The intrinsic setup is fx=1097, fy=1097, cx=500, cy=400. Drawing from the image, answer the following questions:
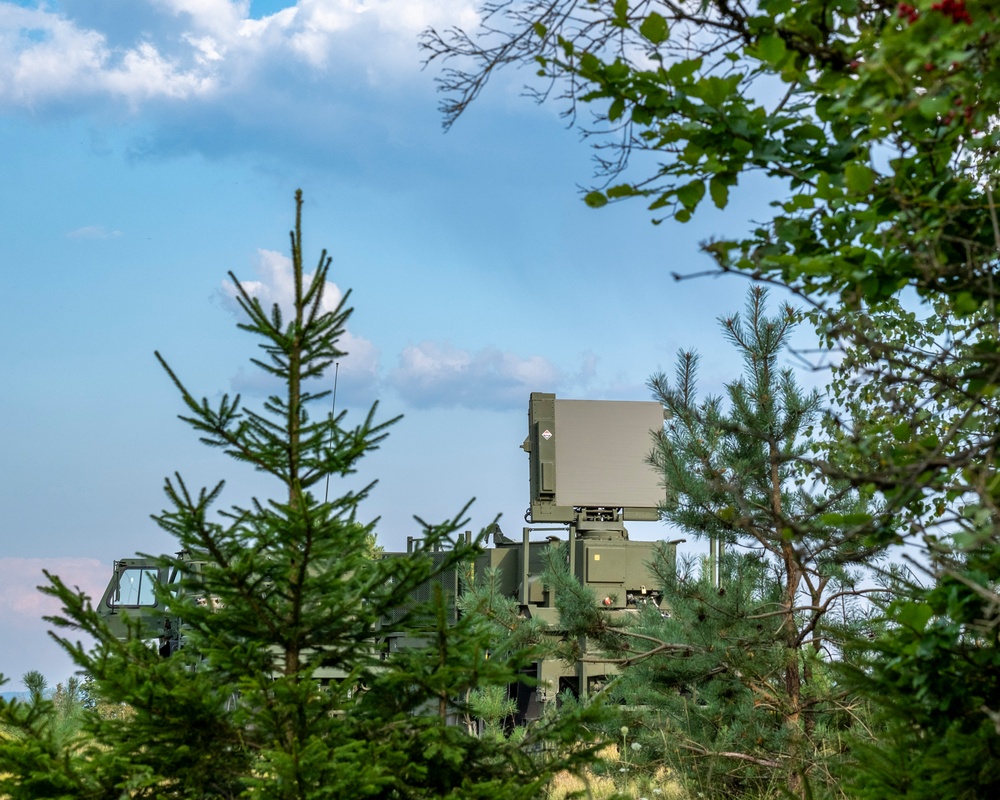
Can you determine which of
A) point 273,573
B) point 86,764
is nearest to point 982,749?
point 273,573

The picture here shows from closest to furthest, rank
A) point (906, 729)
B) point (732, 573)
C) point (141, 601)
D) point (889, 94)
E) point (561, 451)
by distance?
point (889, 94) → point (906, 729) → point (732, 573) → point (141, 601) → point (561, 451)

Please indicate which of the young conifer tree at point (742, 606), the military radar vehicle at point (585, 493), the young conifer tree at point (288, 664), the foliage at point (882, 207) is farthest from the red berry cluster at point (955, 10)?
the military radar vehicle at point (585, 493)

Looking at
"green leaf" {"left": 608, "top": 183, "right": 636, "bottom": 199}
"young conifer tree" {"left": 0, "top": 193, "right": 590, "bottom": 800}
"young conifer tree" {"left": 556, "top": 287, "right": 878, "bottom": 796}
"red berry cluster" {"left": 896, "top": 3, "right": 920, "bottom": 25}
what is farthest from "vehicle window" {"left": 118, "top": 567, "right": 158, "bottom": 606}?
"red berry cluster" {"left": 896, "top": 3, "right": 920, "bottom": 25}

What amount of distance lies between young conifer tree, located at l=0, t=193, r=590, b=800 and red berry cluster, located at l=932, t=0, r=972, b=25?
2.20 meters

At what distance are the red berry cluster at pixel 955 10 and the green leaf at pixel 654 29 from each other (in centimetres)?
90

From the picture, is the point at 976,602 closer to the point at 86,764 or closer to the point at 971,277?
the point at 971,277

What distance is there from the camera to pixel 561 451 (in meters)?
16.9

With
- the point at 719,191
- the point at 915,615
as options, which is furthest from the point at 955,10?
Result: the point at 915,615

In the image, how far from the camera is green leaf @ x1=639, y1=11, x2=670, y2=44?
3.43 metres

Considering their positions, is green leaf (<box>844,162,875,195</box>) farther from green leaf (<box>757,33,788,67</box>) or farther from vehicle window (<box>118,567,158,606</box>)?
vehicle window (<box>118,567,158,606</box>)

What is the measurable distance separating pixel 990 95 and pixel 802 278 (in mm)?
969

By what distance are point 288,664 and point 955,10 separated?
2994 mm

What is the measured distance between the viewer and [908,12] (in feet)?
9.41

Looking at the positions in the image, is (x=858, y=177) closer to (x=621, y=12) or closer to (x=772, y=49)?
(x=772, y=49)
